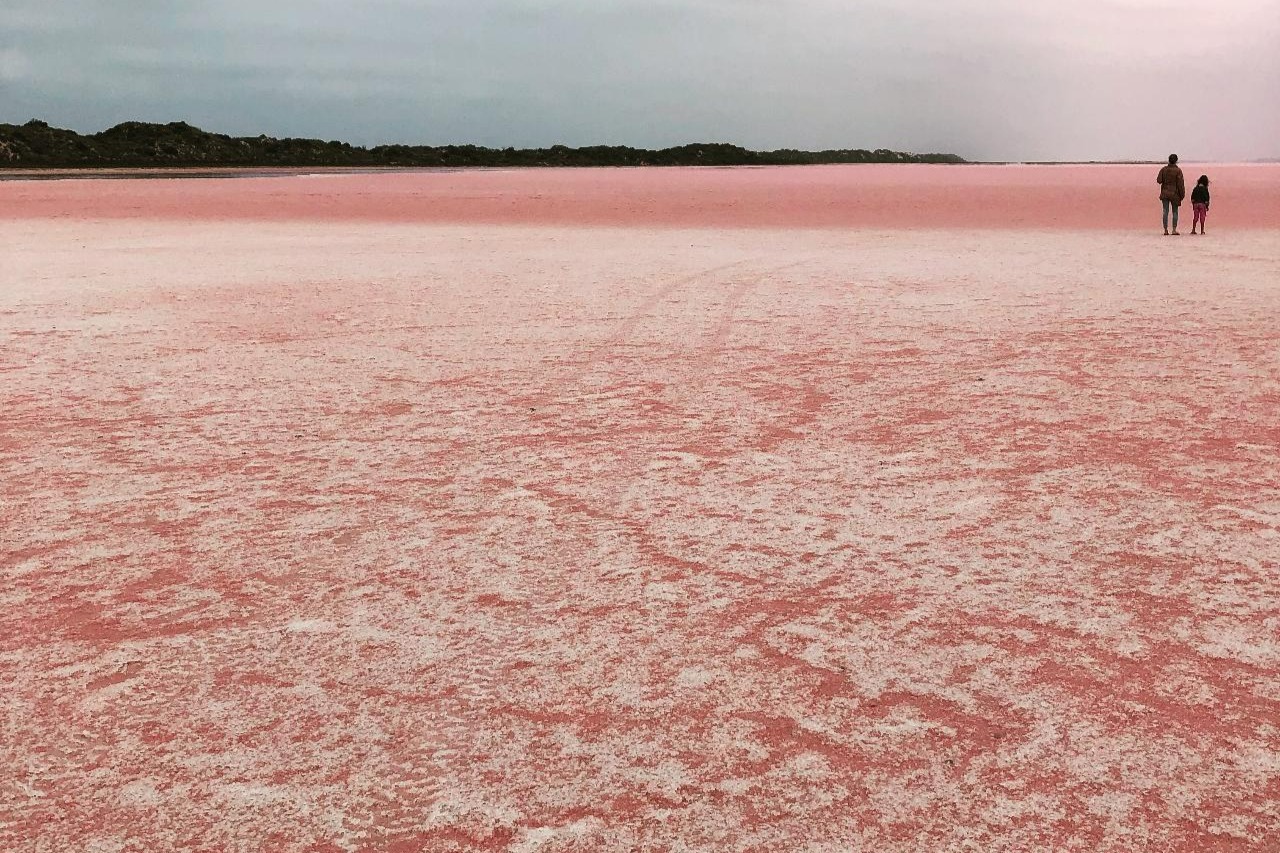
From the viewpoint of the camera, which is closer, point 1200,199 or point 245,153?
point 1200,199

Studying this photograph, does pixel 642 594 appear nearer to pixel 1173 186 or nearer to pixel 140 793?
pixel 140 793

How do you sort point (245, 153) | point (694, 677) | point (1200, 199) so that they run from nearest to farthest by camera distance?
point (694, 677) < point (1200, 199) < point (245, 153)

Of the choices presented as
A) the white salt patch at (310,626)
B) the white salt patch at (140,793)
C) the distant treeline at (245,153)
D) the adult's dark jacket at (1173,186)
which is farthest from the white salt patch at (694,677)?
the distant treeline at (245,153)

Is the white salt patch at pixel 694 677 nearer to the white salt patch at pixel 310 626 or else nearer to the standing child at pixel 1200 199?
the white salt patch at pixel 310 626

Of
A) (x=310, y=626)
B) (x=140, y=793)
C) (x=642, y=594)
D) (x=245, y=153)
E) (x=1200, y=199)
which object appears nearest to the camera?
(x=140, y=793)

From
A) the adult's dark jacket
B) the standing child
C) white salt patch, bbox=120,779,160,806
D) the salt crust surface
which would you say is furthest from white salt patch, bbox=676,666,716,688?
the standing child

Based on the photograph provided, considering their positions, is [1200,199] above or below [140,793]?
above

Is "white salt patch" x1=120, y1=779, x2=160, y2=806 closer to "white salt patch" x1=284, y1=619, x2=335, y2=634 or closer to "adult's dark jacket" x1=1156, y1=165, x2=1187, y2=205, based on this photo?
"white salt patch" x1=284, y1=619, x2=335, y2=634

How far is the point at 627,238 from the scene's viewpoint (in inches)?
787

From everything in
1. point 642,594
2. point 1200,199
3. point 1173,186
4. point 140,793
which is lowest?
point 140,793

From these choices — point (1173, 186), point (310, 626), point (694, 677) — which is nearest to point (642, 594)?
point (694, 677)

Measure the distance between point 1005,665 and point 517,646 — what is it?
1.43 m

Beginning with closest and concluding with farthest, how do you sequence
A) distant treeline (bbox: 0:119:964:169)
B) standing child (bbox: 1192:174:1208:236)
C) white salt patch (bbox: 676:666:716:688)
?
white salt patch (bbox: 676:666:716:688), standing child (bbox: 1192:174:1208:236), distant treeline (bbox: 0:119:964:169)

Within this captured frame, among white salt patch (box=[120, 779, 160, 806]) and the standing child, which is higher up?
the standing child
